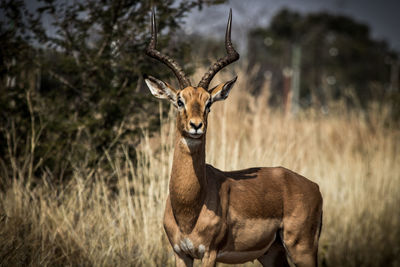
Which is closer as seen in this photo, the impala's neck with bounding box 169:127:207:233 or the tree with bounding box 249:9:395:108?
the impala's neck with bounding box 169:127:207:233

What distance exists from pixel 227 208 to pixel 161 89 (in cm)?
127

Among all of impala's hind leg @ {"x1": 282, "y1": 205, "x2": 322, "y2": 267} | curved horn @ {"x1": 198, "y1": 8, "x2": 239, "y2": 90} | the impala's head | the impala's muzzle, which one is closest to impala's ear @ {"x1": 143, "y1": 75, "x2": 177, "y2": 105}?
the impala's head

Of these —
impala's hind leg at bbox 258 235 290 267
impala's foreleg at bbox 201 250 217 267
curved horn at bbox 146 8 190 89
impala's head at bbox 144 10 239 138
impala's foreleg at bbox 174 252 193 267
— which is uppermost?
curved horn at bbox 146 8 190 89

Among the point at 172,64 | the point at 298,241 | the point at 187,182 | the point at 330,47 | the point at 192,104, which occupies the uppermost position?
the point at 330,47

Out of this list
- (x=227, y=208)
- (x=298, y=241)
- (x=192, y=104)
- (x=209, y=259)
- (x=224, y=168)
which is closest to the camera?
(x=192, y=104)

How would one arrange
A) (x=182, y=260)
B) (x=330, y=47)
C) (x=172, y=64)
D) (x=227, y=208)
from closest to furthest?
1. (x=182, y=260)
2. (x=227, y=208)
3. (x=172, y=64)
4. (x=330, y=47)

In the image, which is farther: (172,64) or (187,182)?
(172,64)

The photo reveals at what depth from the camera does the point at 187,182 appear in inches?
153

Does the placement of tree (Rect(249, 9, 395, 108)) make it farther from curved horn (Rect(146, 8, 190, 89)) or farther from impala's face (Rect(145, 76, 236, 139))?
impala's face (Rect(145, 76, 236, 139))

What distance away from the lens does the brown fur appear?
12.6 feet

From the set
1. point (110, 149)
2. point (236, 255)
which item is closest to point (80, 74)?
point (110, 149)

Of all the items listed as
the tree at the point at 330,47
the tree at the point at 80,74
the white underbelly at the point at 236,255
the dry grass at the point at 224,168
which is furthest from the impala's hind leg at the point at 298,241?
the tree at the point at 330,47

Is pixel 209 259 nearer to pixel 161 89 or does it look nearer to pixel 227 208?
pixel 227 208

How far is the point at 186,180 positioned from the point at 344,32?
40868 millimetres
